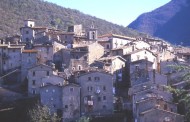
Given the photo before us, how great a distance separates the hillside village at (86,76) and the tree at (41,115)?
119cm

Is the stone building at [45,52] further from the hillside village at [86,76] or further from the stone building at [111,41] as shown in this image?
the stone building at [111,41]

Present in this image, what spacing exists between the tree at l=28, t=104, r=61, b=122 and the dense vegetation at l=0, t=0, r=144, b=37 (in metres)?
47.3

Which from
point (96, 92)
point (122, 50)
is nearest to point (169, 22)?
point (122, 50)

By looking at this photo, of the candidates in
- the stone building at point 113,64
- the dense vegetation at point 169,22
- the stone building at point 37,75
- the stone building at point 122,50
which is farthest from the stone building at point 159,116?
the dense vegetation at point 169,22

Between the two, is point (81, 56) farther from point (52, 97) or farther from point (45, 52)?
point (52, 97)

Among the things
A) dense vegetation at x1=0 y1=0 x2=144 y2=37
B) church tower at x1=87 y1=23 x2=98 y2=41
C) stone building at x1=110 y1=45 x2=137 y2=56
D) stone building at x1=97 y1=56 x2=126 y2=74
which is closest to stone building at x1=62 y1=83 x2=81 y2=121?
stone building at x1=97 y1=56 x2=126 y2=74

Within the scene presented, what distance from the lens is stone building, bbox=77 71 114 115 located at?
5238 centimetres

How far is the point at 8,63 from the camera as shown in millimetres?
61469

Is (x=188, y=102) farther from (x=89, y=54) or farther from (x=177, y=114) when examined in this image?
(x=89, y=54)

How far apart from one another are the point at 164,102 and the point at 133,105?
3.96 m

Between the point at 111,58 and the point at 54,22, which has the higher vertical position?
the point at 54,22

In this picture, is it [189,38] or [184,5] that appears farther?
[184,5]

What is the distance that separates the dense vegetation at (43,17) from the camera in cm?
10300

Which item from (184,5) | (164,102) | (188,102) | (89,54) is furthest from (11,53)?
(184,5)
